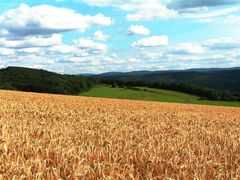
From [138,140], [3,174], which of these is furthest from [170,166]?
[138,140]

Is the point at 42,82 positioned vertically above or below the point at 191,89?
above

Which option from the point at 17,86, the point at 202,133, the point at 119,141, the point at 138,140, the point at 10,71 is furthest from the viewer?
the point at 10,71

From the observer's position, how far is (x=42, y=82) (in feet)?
372

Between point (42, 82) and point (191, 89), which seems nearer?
point (191, 89)

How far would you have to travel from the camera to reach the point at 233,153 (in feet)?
29.0

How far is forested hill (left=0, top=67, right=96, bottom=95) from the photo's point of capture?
104 m

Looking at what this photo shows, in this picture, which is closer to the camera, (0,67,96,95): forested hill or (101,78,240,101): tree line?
(101,78,240,101): tree line

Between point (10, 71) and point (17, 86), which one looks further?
point (10, 71)

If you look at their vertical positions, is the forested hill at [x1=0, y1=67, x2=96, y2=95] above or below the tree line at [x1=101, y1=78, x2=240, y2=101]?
above

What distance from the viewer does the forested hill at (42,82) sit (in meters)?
104

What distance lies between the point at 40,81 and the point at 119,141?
107 metres

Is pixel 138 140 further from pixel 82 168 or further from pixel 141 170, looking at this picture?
pixel 82 168

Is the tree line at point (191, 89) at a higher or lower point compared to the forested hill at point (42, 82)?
lower

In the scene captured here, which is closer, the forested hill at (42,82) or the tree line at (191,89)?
the tree line at (191,89)
